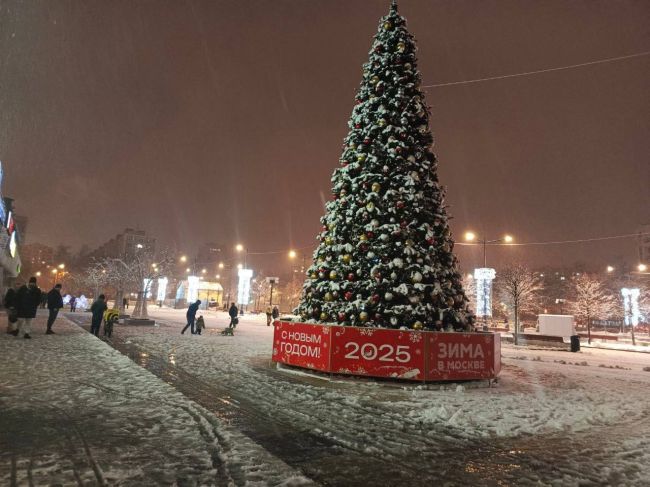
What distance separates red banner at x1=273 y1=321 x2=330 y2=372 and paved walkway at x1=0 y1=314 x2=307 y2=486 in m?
3.62

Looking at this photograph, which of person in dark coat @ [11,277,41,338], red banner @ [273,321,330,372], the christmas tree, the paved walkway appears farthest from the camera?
person in dark coat @ [11,277,41,338]

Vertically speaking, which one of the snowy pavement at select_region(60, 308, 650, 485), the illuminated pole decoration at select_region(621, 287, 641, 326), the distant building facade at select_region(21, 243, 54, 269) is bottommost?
the snowy pavement at select_region(60, 308, 650, 485)

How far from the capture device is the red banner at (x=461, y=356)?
10008mm

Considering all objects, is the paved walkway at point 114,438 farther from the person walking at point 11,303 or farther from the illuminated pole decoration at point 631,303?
the illuminated pole decoration at point 631,303

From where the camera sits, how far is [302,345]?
11.2 metres

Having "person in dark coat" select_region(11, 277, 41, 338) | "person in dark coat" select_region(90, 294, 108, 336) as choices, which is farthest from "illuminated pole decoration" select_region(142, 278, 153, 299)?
"person in dark coat" select_region(11, 277, 41, 338)

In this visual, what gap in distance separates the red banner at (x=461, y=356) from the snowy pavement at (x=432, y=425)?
0.36 metres

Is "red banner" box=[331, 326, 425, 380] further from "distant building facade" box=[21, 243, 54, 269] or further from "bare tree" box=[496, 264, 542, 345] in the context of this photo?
"distant building facade" box=[21, 243, 54, 269]

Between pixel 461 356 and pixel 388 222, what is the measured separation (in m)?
3.74

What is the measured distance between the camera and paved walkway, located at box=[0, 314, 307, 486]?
4.17 meters

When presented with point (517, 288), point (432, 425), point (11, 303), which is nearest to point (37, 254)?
point (11, 303)

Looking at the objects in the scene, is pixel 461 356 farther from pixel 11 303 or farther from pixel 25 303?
pixel 11 303

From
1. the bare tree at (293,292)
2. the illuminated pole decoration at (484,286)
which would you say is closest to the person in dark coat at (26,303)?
the illuminated pole decoration at (484,286)

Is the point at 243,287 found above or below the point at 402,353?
above
